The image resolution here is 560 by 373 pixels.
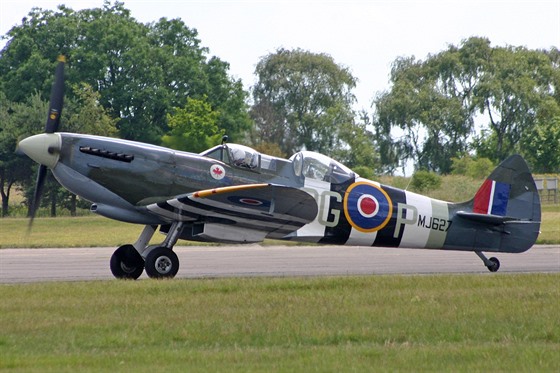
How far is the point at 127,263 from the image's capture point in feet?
49.8

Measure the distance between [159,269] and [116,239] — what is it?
14.7m

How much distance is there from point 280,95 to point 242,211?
59808mm

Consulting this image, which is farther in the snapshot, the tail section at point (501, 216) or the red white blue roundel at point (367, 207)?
the tail section at point (501, 216)

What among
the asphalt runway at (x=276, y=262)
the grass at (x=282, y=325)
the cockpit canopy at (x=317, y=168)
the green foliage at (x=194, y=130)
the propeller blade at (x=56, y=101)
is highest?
the green foliage at (x=194, y=130)

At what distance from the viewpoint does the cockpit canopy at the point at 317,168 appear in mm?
15680

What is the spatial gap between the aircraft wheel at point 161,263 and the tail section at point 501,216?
4838 millimetres

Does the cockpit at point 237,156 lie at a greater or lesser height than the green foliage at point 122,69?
lesser

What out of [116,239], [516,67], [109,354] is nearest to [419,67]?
[516,67]

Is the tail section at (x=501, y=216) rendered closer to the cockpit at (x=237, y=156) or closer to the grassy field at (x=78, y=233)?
the cockpit at (x=237, y=156)

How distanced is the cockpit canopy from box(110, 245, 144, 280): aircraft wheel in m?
2.77

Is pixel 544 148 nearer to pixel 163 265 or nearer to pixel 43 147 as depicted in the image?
pixel 163 265

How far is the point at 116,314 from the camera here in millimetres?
10594

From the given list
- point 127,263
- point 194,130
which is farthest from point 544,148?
point 127,263

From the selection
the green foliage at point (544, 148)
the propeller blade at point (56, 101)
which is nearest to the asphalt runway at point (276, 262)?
the propeller blade at point (56, 101)
